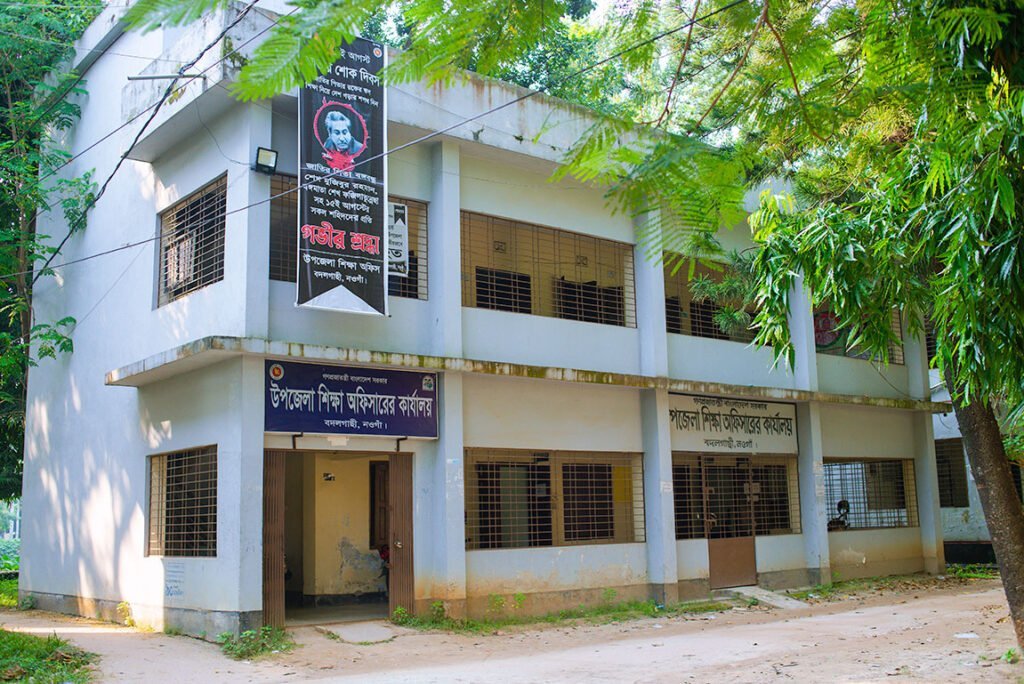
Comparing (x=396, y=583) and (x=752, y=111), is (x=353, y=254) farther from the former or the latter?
(x=752, y=111)

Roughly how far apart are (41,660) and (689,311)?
1146 cm

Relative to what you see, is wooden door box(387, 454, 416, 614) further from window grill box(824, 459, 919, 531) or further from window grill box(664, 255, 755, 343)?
window grill box(824, 459, 919, 531)

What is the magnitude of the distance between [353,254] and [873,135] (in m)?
6.81

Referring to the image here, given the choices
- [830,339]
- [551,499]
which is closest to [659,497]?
[551,499]

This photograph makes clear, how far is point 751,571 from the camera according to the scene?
16750 millimetres

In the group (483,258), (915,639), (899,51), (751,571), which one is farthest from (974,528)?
(899,51)

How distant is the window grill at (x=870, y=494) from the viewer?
1930 cm

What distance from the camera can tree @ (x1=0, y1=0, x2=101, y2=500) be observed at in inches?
640

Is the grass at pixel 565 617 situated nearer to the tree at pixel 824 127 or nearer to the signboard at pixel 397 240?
the signboard at pixel 397 240

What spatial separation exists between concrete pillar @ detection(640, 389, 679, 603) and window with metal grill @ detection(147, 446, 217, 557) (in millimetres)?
6727

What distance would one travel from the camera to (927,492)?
20.2 meters

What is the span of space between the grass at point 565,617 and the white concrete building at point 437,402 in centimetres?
18

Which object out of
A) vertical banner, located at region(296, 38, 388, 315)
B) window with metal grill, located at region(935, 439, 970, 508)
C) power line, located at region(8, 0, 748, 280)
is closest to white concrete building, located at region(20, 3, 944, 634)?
power line, located at region(8, 0, 748, 280)

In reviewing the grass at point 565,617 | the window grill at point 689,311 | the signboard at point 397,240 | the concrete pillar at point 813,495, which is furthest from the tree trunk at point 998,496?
the concrete pillar at point 813,495
